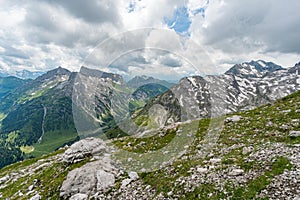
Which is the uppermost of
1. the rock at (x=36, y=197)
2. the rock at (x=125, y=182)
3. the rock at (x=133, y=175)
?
the rock at (x=133, y=175)

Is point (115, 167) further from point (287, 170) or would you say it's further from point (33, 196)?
point (287, 170)

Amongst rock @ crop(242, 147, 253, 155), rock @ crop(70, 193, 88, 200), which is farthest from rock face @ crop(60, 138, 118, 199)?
rock @ crop(242, 147, 253, 155)

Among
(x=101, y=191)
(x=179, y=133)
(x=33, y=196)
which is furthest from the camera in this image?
(x=179, y=133)

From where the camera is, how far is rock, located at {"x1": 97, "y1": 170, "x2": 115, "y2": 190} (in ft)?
60.2

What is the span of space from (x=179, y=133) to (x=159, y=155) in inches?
254

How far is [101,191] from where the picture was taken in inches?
700

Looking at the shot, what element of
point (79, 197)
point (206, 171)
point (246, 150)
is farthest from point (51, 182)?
point (246, 150)

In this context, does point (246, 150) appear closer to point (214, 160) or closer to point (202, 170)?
point (214, 160)

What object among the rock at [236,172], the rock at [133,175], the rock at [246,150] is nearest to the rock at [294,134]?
the rock at [246,150]

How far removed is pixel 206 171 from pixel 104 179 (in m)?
10.1

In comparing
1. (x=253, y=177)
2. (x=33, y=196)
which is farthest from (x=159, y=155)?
(x=33, y=196)

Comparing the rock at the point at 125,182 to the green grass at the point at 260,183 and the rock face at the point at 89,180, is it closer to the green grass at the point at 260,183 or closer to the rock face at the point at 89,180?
the rock face at the point at 89,180

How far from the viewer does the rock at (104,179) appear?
60.2 ft

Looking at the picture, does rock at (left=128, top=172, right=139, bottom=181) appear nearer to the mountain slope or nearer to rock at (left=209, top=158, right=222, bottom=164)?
the mountain slope
